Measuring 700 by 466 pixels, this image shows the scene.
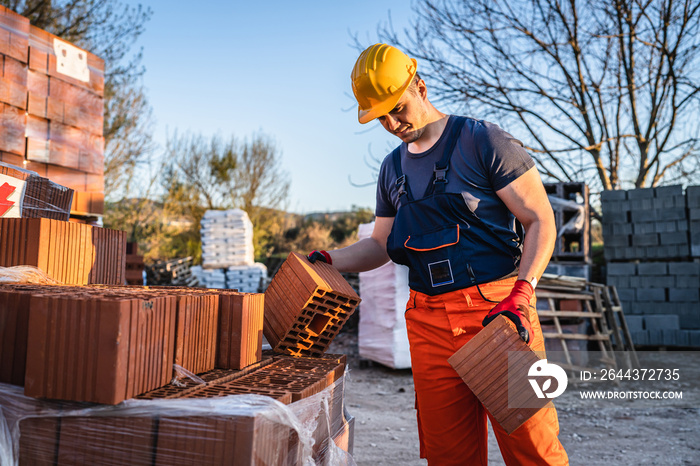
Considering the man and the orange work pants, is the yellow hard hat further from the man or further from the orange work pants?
the orange work pants

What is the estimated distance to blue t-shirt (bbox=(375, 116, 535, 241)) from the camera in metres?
2.06

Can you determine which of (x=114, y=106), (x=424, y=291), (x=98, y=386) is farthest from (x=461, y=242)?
(x=114, y=106)

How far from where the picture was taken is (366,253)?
8.87 ft

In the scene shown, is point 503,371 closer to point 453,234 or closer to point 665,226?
point 453,234

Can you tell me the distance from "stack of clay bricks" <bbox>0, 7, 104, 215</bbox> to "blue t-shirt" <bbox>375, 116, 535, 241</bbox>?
329cm

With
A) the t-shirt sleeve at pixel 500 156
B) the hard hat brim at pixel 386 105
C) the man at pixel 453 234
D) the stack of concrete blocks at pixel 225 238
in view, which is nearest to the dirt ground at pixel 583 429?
the man at pixel 453 234

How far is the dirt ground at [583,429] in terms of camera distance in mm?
4090

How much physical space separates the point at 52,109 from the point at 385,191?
128 inches

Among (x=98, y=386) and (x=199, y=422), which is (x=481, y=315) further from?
(x=98, y=386)

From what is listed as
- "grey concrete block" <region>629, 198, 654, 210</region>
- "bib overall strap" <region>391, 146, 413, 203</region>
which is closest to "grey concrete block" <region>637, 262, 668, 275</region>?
"grey concrete block" <region>629, 198, 654, 210</region>

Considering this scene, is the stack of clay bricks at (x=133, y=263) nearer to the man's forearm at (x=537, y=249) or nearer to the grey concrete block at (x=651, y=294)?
the man's forearm at (x=537, y=249)

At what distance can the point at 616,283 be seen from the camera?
944cm

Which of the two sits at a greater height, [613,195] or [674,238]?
[613,195]

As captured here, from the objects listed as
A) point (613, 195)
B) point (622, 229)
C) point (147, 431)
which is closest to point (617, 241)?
point (622, 229)
